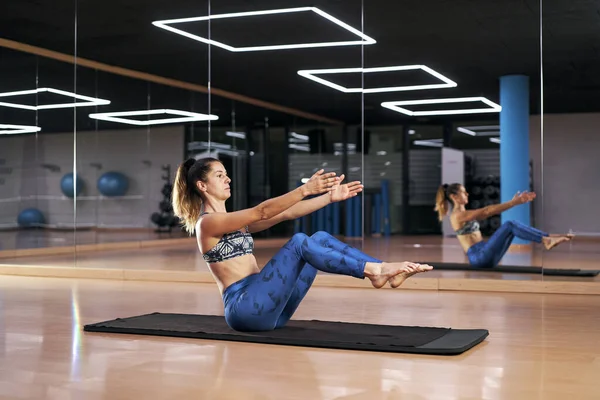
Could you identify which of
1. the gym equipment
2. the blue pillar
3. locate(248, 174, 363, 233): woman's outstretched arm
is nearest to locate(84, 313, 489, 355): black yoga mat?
locate(248, 174, 363, 233): woman's outstretched arm

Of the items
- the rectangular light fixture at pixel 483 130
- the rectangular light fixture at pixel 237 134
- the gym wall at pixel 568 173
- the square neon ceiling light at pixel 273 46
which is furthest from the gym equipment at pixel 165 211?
the gym wall at pixel 568 173

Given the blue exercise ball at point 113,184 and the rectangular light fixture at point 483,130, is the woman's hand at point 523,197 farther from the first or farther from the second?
the blue exercise ball at point 113,184

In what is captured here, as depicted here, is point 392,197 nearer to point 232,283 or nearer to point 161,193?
point 232,283

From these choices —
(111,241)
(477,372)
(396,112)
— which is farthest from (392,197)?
(111,241)

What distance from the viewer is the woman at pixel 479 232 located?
659cm

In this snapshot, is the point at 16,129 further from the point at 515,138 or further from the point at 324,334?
the point at 324,334

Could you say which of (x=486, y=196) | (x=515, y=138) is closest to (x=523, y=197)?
(x=486, y=196)

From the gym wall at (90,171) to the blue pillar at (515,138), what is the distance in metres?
3.72

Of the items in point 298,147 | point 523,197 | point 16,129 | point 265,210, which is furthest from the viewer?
point 16,129

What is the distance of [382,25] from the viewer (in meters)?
7.00

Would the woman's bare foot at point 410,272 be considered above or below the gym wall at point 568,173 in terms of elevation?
below

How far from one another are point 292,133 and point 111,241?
410 centimetres

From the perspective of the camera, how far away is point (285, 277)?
3863mm

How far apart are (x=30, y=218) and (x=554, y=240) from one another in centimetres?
629
